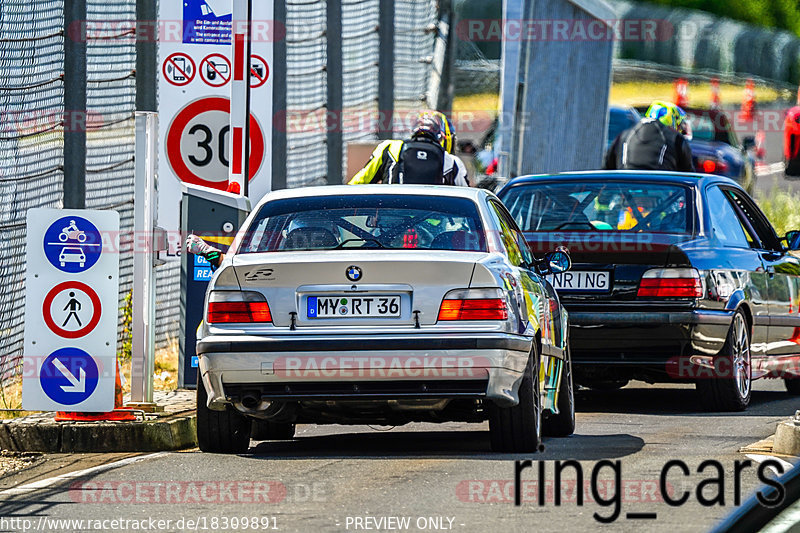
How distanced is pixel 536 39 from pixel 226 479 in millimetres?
12250

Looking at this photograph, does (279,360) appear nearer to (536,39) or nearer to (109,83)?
(109,83)

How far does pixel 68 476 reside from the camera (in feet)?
29.1

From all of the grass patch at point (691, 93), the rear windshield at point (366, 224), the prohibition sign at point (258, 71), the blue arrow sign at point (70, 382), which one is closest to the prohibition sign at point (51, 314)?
the blue arrow sign at point (70, 382)

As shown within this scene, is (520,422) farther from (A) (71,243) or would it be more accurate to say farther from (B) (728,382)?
(B) (728,382)

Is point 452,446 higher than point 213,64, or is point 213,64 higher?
point 213,64

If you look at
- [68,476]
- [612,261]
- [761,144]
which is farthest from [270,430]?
[761,144]

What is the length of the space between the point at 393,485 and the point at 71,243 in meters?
2.79

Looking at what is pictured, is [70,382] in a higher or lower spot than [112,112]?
lower

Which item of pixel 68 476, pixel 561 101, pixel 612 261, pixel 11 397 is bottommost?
pixel 11 397

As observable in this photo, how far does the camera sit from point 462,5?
174 ft

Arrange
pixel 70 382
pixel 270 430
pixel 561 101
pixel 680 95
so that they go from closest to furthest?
1. pixel 70 382
2. pixel 270 430
3. pixel 561 101
4. pixel 680 95

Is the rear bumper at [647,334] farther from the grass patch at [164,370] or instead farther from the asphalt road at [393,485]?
the grass patch at [164,370]

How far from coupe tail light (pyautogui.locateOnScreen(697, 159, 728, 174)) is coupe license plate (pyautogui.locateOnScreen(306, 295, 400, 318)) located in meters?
20.2

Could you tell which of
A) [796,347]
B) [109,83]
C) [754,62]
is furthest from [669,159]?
[754,62]
